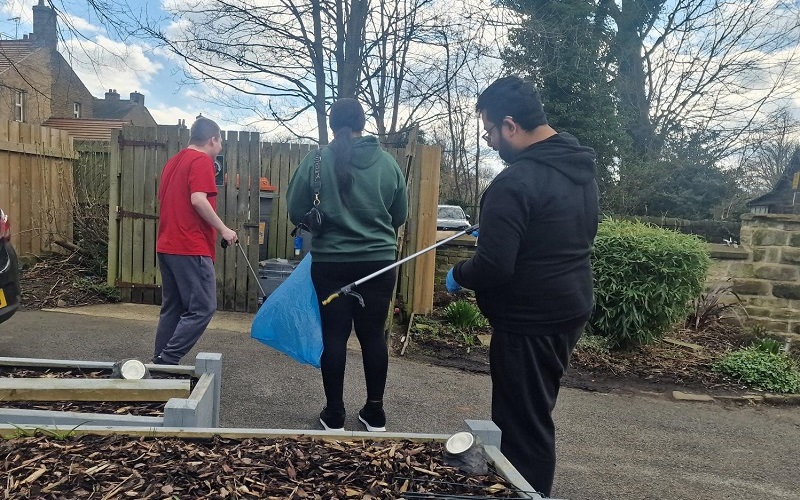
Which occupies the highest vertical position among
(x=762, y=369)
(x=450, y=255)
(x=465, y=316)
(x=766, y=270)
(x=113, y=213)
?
(x=113, y=213)

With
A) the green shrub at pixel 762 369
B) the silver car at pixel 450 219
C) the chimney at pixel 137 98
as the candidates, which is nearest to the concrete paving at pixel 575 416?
the green shrub at pixel 762 369

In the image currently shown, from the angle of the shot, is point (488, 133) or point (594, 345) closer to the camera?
point (488, 133)

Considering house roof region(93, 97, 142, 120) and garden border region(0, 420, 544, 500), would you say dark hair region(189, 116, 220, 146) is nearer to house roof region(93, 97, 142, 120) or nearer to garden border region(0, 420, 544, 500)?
garden border region(0, 420, 544, 500)

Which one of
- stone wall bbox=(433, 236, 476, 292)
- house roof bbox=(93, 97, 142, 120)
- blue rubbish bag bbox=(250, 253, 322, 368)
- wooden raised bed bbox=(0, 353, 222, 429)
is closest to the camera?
wooden raised bed bbox=(0, 353, 222, 429)

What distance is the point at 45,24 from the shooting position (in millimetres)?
5469

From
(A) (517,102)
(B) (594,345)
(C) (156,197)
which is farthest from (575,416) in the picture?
(C) (156,197)

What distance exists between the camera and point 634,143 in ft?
67.1

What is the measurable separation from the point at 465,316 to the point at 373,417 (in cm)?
318

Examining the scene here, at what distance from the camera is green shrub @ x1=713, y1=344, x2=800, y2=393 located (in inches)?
205

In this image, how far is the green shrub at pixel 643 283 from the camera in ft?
18.7

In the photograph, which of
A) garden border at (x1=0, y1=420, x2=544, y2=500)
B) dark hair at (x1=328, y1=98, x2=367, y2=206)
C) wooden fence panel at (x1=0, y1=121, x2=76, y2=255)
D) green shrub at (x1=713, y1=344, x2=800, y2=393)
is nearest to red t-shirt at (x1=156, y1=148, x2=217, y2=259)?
dark hair at (x1=328, y1=98, x2=367, y2=206)

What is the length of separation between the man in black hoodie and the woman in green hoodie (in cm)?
98

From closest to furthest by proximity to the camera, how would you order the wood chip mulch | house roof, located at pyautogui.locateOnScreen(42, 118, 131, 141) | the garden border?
the wood chip mulch → the garden border → house roof, located at pyautogui.locateOnScreen(42, 118, 131, 141)

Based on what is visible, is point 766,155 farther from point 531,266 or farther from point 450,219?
point 531,266
